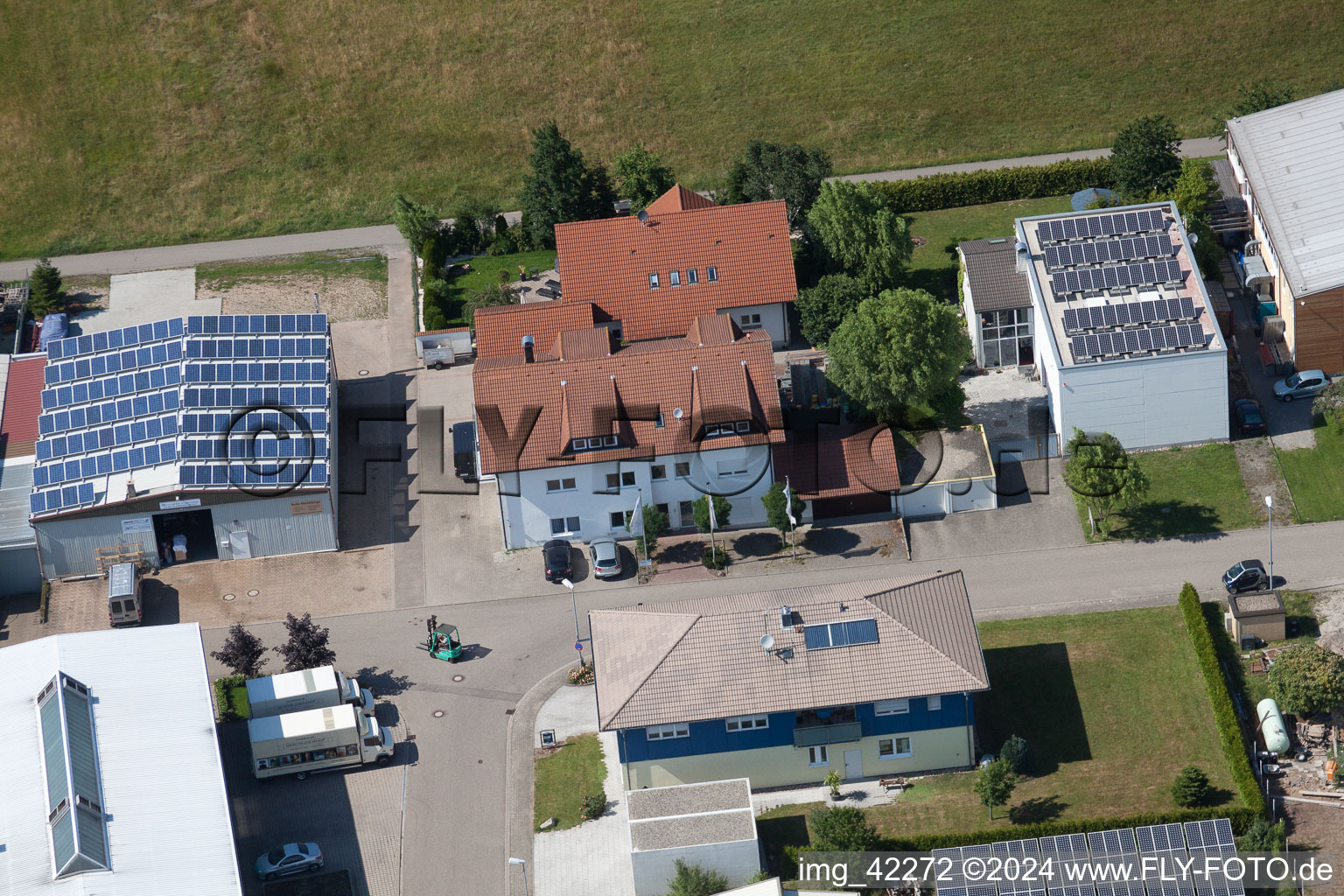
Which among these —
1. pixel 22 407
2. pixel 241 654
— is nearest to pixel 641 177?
pixel 22 407

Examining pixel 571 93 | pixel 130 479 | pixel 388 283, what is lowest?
pixel 130 479

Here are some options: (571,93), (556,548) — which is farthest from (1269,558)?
(571,93)

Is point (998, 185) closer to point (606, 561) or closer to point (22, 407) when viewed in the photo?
point (606, 561)

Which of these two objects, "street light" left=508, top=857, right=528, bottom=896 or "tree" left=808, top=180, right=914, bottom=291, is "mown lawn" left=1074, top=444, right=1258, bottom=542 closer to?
"tree" left=808, top=180, right=914, bottom=291

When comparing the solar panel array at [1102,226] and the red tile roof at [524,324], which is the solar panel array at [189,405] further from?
the solar panel array at [1102,226]

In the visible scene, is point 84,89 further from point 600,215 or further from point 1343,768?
point 1343,768

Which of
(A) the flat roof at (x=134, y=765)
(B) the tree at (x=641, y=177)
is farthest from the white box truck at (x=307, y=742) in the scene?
(B) the tree at (x=641, y=177)
